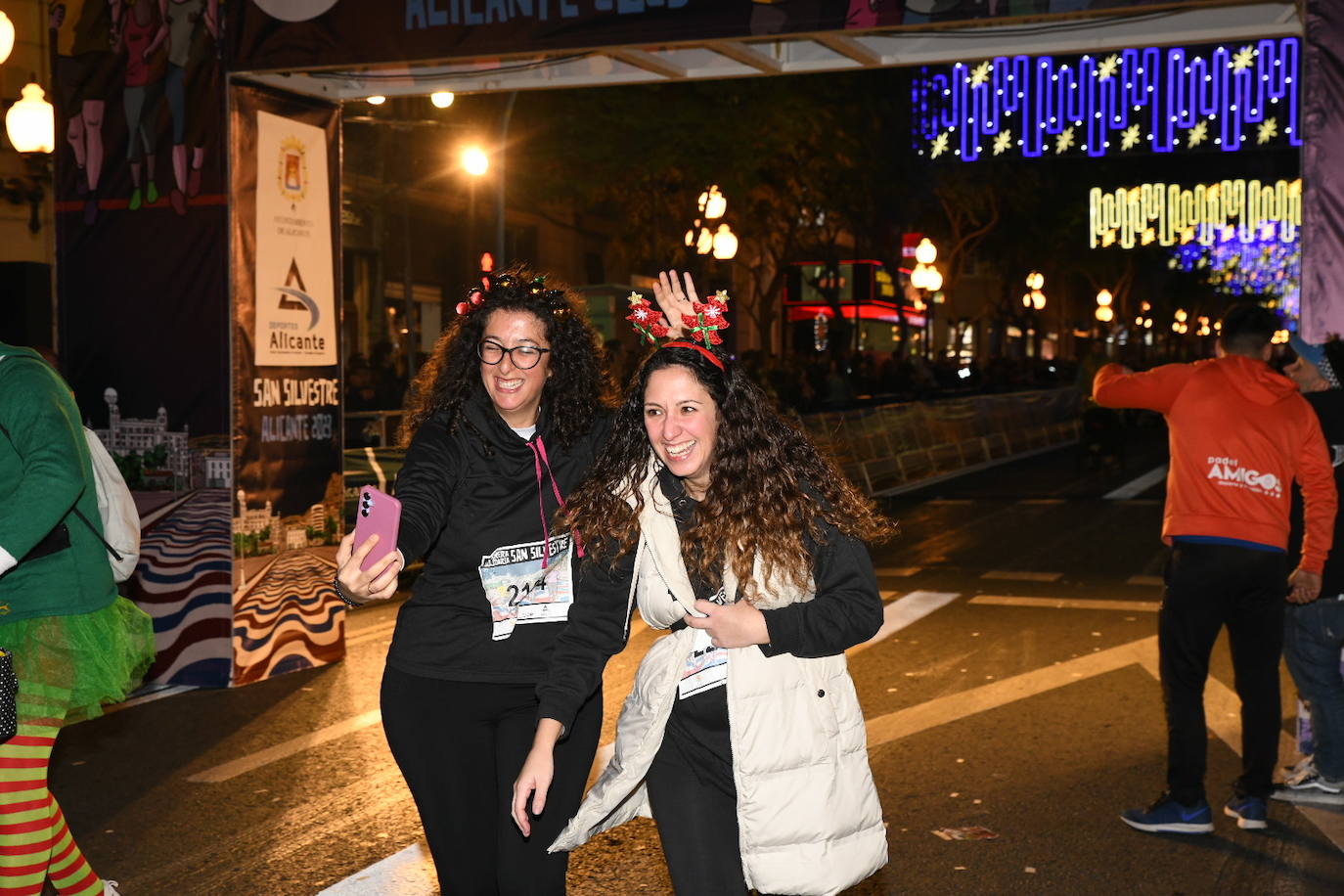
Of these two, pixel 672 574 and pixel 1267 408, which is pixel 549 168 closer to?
pixel 1267 408

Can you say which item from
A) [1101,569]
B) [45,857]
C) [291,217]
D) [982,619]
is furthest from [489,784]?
[1101,569]

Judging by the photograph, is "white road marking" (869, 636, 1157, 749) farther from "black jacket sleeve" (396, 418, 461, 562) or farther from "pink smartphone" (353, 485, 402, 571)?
"pink smartphone" (353, 485, 402, 571)

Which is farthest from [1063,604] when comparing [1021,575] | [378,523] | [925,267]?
[925,267]

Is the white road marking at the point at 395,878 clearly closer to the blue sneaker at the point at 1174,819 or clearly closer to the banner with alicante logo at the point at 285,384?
the blue sneaker at the point at 1174,819

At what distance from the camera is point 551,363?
13.0 feet

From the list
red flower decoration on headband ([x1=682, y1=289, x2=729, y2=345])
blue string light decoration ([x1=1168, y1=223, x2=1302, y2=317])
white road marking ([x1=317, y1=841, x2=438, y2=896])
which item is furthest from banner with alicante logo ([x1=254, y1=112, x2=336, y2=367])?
blue string light decoration ([x1=1168, y1=223, x2=1302, y2=317])

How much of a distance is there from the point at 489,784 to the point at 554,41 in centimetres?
486

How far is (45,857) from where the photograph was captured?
4.09m

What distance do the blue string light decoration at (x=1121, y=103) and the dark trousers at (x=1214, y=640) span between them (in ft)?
23.8

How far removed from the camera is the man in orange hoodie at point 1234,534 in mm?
5523

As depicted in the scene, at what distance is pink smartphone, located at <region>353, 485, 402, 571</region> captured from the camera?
309 centimetres

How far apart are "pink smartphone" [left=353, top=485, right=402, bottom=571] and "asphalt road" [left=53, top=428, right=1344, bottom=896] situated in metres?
2.45

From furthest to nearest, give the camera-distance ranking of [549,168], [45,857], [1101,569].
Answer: [549,168] → [1101,569] → [45,857]

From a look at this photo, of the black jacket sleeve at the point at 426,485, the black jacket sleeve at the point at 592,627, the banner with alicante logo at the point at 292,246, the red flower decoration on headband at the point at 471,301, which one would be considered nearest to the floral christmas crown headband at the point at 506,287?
the red flower decoration on headband at the point at 471,301
